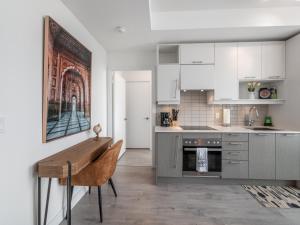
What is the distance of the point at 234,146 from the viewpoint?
3014mm

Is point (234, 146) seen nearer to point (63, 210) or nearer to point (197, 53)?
point (197, 53)

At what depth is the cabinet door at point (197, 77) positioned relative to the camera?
10.9 feet

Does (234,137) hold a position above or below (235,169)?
above

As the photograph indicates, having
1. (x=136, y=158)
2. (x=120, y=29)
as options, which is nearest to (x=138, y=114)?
(x=136, y=158)

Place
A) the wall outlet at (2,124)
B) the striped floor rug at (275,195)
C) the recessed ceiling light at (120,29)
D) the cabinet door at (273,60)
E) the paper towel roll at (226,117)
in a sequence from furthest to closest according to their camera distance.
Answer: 1. the paper towel roll at (226,117)
2. the cabinet door at (273,60)
3. the recessed ceiling light at (120,29)
4. the striped floor rug at (275,195)
5. the wall outlet at (2,124)

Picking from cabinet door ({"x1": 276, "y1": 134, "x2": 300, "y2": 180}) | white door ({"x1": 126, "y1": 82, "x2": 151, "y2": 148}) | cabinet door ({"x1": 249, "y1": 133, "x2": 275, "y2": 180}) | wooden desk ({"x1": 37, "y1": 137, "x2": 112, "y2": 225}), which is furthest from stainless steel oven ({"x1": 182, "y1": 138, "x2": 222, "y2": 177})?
white door ({"x1": 126, "y1": 82, "x2": 151, "y2": 148})

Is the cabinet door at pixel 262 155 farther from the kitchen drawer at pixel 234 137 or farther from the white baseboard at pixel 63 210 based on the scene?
the white baseboard at pixel 63 210

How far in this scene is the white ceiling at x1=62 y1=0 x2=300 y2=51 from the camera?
221cm

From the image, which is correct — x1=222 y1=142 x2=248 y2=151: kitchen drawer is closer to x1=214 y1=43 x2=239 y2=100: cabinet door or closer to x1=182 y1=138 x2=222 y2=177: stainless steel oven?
x1=182 y1=138 x2=222 y2=177: stainless steel oven

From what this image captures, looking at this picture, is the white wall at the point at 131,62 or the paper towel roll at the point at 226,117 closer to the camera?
the paper towel roll at the point at 226,117

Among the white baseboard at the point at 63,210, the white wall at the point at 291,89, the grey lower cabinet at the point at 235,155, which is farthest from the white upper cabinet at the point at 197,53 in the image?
the white baseboard at the point at 63,210

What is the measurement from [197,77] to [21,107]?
2650mm

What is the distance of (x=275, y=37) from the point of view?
3.18 meters

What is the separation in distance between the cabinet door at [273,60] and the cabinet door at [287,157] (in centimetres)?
103
